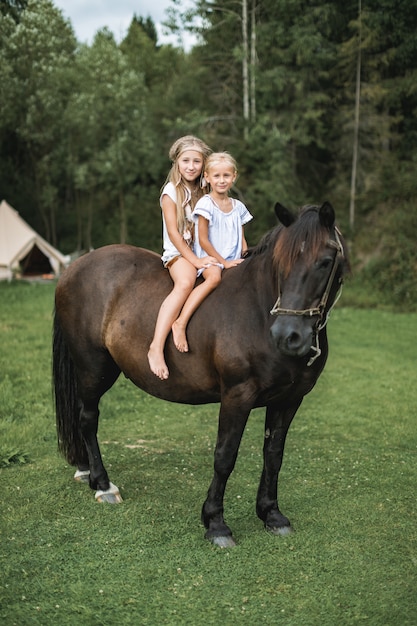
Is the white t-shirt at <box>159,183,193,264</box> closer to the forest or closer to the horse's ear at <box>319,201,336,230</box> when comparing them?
the horse's ear at <box>319,201,336,230</box>

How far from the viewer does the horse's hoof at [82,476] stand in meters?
5.05

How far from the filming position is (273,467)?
4.23 metres

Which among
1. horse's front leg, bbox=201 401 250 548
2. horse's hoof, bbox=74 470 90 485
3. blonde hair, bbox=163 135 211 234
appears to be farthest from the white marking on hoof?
blonde hair, bbox=163 135 211 234

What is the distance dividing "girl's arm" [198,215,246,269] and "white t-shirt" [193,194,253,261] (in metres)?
0.04

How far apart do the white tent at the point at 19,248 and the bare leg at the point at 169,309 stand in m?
17.6

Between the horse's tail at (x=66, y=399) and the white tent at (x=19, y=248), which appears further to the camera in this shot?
the white tent at (x=19, y=248)

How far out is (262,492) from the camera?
429 centimetres

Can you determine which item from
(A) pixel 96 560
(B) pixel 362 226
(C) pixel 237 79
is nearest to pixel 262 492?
(A) pixel 96 560

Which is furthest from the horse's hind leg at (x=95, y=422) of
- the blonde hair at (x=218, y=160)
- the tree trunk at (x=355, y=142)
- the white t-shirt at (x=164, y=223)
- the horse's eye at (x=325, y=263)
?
the tree trunk at (x=355, y=142)

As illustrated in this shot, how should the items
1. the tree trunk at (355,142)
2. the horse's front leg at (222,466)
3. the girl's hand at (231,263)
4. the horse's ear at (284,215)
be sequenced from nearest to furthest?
the horse's ear at (284,215) < the horse's front leg at (222,466) < the girl's hand at (231,263) < the tree trunk at (355,142)

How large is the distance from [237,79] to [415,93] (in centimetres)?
713

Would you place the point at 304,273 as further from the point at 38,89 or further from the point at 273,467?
the point at 38,89

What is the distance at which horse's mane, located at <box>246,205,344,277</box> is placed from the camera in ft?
11.1

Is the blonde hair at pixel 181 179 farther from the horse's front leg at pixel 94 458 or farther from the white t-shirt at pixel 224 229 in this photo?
the horse's front leg at pixel 94 458
